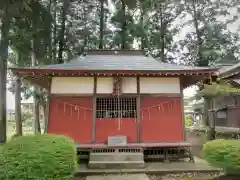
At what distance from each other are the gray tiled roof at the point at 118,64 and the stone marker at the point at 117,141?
2617 mm

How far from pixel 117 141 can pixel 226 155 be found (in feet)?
13.8

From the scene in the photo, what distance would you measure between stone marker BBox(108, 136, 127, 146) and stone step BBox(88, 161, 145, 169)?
730 millimetres

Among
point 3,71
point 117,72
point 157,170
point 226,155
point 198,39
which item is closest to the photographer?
point 226,155

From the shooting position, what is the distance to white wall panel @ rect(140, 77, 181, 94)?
32.2ft

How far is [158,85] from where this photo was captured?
9.85 m

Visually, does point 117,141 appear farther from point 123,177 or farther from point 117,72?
point 117,72

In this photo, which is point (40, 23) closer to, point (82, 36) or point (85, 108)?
point (82, 36)

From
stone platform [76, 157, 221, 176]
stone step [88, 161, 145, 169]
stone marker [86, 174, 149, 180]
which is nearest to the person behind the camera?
stone marker [86, 174, 149, 180]

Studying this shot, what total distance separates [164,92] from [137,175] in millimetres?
3521

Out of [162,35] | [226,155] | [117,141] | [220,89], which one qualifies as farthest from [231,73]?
[162,35]

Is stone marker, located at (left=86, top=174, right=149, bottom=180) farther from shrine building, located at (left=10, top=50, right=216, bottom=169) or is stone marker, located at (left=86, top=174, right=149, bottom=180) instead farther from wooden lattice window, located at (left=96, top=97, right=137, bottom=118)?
wooden lattice window, located at (left=96, top=97, right=137, bottom=118)

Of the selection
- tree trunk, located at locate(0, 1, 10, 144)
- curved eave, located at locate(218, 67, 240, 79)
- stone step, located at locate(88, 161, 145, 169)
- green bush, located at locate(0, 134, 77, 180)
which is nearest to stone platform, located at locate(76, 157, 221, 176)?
stone step, located at locate(88, 161, 145, 169)

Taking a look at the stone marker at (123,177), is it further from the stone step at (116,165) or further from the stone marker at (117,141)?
the stone marker at (117,141)

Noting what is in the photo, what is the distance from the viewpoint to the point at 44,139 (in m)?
5.51
